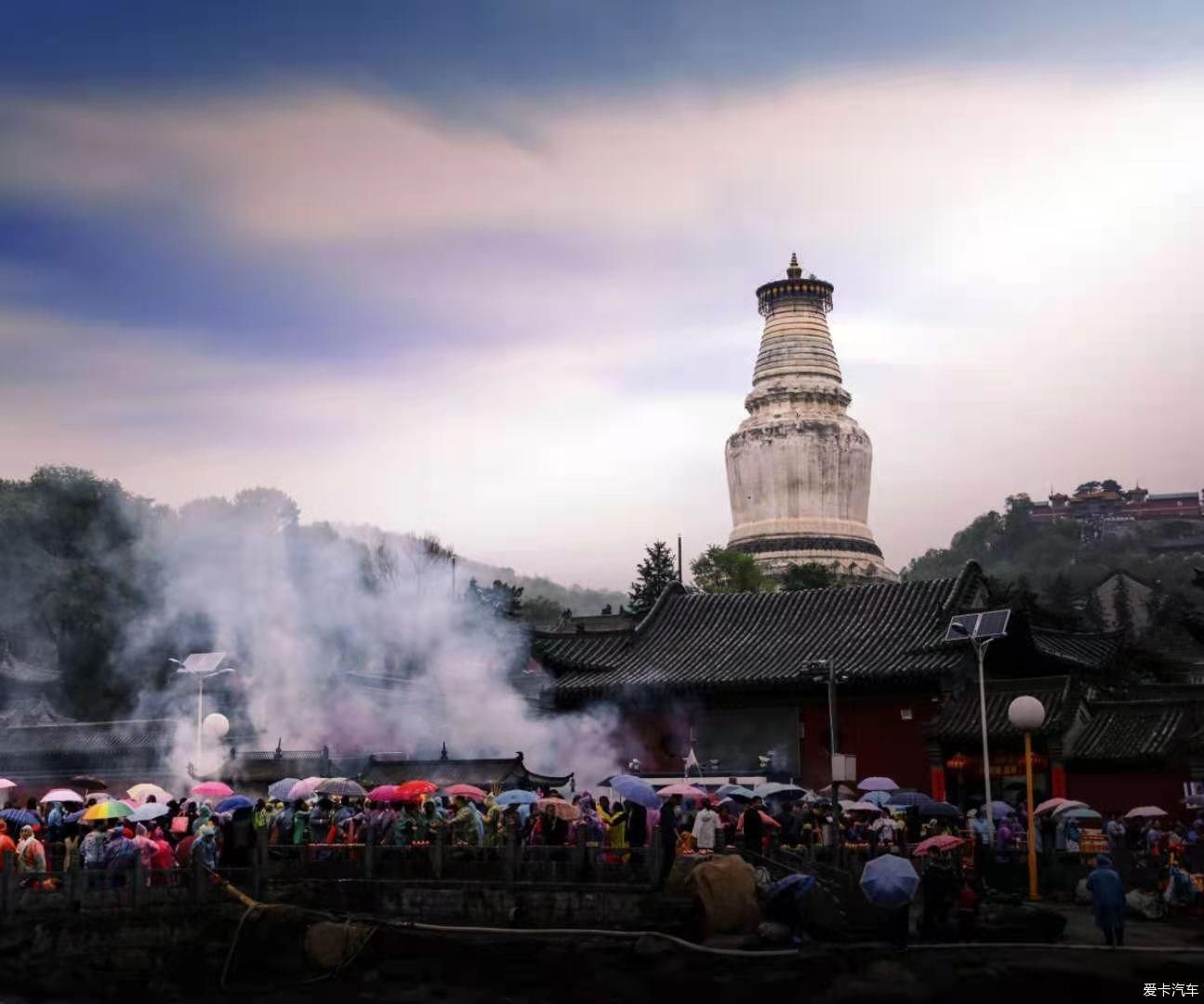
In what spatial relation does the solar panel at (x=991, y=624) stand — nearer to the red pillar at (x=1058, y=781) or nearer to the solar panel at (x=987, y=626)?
the solar panel at (x=987, y=626)

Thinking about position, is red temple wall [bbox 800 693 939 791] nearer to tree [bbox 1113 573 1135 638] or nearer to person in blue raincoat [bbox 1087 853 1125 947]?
person in blue raincoat [bbox 1087 853 1125 947]

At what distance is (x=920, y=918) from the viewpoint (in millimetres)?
24297

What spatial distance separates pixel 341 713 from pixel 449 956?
31.9 m

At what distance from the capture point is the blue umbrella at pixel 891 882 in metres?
21.7

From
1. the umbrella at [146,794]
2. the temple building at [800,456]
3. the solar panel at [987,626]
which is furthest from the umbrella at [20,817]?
the temple building at [800,456]

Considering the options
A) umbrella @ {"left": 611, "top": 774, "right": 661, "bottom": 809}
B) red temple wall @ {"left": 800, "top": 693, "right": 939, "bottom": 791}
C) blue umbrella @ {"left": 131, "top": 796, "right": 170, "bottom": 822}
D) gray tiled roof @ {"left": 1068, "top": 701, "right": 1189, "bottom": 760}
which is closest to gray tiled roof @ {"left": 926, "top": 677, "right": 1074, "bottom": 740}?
gray tiled roof @ {"left": 1068, "top": 701, "right": 1189, "bottom": 760}

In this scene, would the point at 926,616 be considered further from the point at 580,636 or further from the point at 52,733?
the point at 52,733

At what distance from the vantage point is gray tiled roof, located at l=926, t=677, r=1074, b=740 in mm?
40062

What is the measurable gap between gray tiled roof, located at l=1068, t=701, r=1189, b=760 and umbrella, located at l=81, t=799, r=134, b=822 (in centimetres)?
2292

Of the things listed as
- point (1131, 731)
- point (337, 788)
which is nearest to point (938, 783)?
point (1131, 731)

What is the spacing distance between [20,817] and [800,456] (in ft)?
199

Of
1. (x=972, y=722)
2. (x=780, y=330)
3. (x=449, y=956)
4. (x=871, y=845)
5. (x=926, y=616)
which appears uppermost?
(x=780, y=330)

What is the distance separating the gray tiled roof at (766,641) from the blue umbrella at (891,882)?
22031 mm

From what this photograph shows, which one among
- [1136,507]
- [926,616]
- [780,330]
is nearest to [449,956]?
[926,616]
